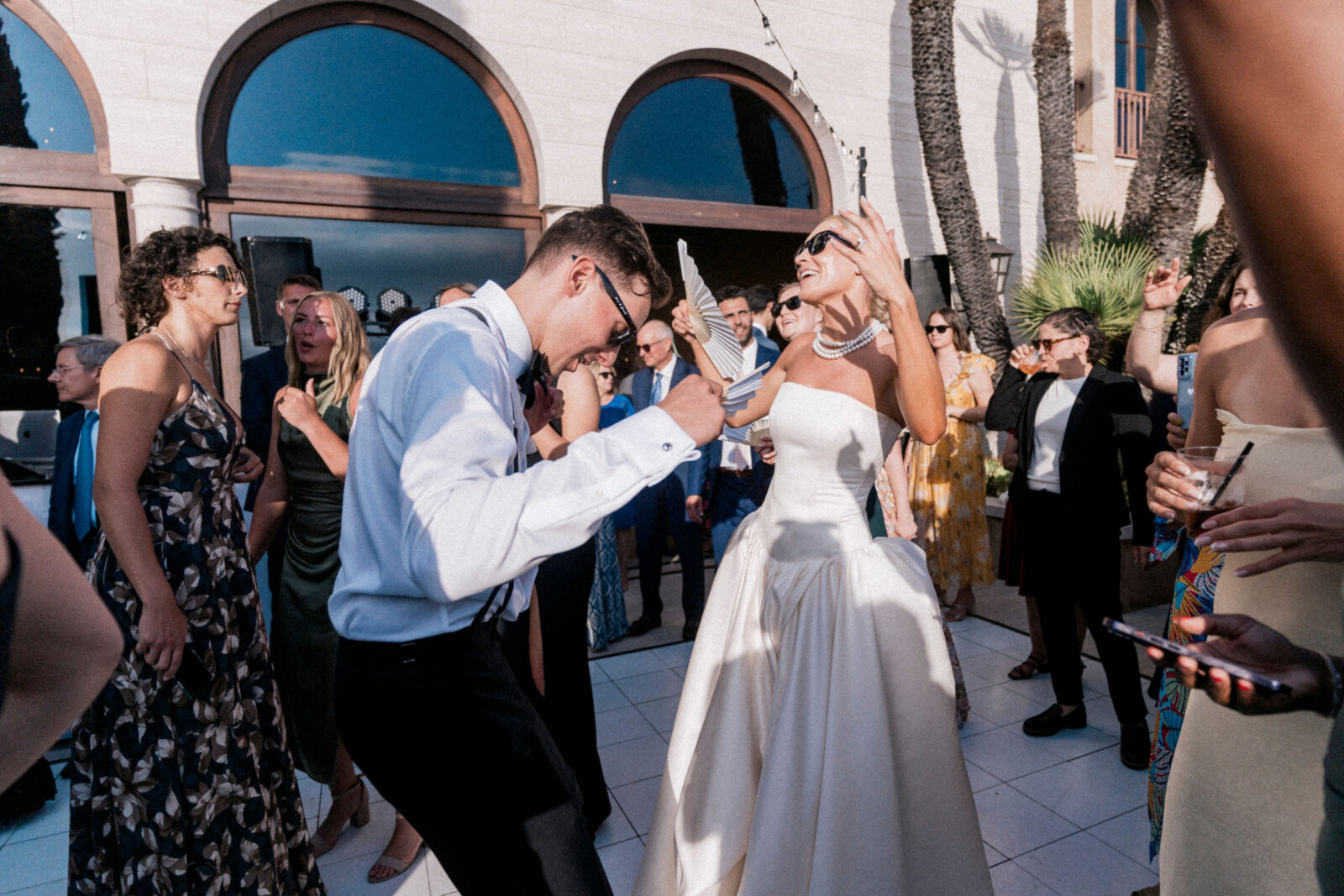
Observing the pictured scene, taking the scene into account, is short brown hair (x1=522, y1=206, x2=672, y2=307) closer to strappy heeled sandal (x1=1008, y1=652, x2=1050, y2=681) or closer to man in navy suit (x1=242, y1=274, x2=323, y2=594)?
man in navy suit (x1=242, y1=274, x2=323, y2=594)

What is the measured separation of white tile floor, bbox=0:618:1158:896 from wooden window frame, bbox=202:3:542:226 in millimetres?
4049

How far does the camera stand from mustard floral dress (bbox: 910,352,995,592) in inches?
205

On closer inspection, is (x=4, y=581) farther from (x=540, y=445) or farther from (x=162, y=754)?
(x=540, y=445)

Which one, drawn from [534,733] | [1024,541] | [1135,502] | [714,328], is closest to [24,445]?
[714,328]

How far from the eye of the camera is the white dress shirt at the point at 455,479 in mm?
1146

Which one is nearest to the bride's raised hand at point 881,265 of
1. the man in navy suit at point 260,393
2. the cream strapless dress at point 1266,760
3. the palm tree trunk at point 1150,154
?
the cream strapless dress at point 1266,760

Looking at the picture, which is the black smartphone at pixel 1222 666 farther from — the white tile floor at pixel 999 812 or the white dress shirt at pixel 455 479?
the white tile floor at pixel 999 812

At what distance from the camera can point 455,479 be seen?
1.18m

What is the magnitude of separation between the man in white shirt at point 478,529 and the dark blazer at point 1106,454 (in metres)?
2.65

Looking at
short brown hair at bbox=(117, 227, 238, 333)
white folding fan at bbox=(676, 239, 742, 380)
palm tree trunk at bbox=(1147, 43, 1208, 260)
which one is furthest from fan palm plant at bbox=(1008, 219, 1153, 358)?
short brown hair at bbox=(117, 227, 238, 333)

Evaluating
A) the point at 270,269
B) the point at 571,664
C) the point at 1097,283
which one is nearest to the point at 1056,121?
the point at 1097,283

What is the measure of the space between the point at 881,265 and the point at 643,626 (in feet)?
12.7

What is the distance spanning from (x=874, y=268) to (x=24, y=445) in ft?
18.0

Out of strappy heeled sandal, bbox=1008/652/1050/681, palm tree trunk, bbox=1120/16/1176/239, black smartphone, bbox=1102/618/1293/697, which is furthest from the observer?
palm tree trunk, bbox=1120/16/1176/239
